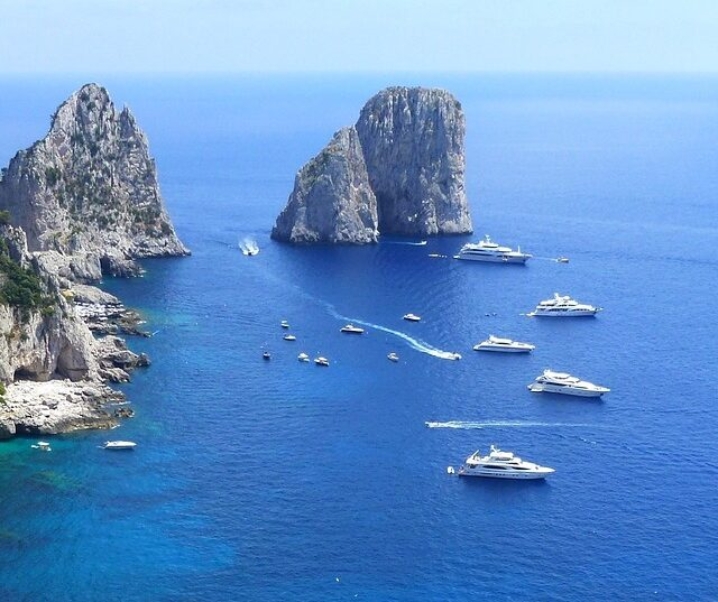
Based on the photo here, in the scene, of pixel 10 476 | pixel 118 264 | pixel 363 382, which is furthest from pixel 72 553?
pixel 118 264

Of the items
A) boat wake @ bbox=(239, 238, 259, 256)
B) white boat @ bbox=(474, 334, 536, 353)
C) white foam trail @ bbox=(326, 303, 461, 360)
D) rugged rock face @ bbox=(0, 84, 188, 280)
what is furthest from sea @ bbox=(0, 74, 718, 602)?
boat wake @ bbox=(239, 238, 259, 256)

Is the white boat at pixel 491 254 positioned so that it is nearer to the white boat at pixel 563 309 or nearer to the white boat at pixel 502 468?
the white boat at pixel 563 309

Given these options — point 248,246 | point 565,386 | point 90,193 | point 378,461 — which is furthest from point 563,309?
point 90,193

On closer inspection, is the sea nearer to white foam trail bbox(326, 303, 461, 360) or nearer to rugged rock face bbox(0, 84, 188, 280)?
white foam trail bbox(326, 303, 461, 360)

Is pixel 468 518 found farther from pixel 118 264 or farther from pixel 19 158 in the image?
pixel 19 158

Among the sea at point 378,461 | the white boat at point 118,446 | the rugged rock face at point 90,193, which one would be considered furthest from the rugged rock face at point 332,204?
the white boat at point 118,446

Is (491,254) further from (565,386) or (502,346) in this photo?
(565,386)
